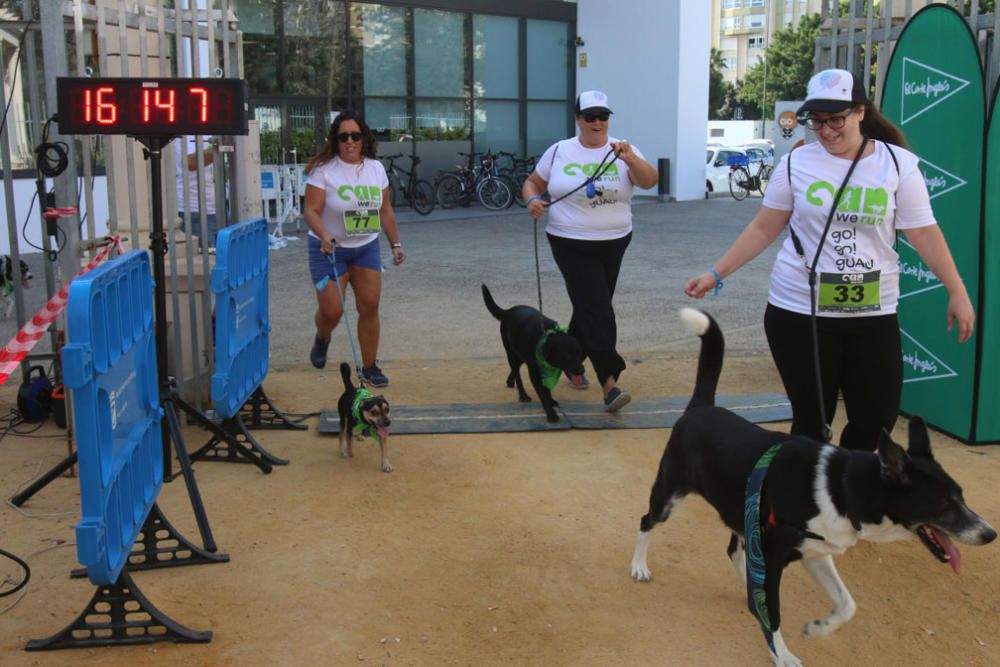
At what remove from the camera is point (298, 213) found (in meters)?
18.4

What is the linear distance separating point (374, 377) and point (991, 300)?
4.06 meters

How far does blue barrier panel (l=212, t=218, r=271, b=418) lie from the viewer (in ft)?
16.6

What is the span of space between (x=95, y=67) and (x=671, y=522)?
440 cm

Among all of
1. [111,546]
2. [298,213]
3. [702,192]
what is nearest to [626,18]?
[702,192]

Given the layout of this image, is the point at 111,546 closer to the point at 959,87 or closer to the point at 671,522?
the point at 671,522

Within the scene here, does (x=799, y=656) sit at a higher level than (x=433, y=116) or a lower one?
lower

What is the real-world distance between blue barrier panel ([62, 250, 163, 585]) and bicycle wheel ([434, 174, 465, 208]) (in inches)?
725

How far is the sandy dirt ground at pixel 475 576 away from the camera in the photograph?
3.63 metres

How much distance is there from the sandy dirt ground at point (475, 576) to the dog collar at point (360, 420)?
231mm

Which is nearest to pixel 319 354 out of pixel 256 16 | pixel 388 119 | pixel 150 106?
pixel 150 106

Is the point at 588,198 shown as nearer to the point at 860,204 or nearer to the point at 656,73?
the point at 860,204

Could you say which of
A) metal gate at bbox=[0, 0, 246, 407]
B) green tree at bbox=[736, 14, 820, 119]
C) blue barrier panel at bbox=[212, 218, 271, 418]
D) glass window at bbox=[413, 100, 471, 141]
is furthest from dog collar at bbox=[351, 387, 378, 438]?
green tree at bbox=[736, 14, 820, 119]

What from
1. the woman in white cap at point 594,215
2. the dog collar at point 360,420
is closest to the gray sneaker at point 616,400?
the woman in white cap at point 594,215

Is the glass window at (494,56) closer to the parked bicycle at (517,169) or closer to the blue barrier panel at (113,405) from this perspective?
the parked bicycle at (517,169)
